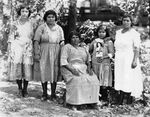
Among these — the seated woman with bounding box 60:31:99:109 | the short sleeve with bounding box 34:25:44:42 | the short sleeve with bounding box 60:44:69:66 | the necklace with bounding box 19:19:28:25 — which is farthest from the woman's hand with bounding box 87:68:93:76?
the necklace with bounding box 19:19:28:25

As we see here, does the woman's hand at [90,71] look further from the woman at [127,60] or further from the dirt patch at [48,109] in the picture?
the dirt patch at [48,109]

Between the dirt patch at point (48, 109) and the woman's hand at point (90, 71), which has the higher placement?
the woman's hand at point (90, 71)

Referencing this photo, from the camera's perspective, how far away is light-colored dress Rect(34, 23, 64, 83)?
5.88 metres

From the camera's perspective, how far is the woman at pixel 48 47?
19.3ft

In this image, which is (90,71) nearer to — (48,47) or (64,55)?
(64,55)

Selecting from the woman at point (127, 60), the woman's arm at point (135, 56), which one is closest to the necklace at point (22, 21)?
the woman at point (127, 60)

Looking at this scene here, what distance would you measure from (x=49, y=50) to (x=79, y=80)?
2.77 ft

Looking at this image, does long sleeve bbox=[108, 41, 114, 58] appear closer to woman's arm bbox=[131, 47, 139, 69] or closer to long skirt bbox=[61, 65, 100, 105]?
woman's arm bbox=[131, 47, 139, 69]

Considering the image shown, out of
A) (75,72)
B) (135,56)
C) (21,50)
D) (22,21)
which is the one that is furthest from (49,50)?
(135,56)

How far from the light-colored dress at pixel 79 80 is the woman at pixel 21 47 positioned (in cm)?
73

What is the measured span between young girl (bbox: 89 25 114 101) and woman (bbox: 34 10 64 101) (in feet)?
2.28

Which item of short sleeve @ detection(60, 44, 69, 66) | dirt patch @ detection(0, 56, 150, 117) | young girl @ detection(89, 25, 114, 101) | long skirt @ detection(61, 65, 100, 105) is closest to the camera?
dirt patch @ detection(0, 56, 150, 117)

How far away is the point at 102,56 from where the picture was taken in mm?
5969

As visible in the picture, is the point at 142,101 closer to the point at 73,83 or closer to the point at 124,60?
the point at 124,60
